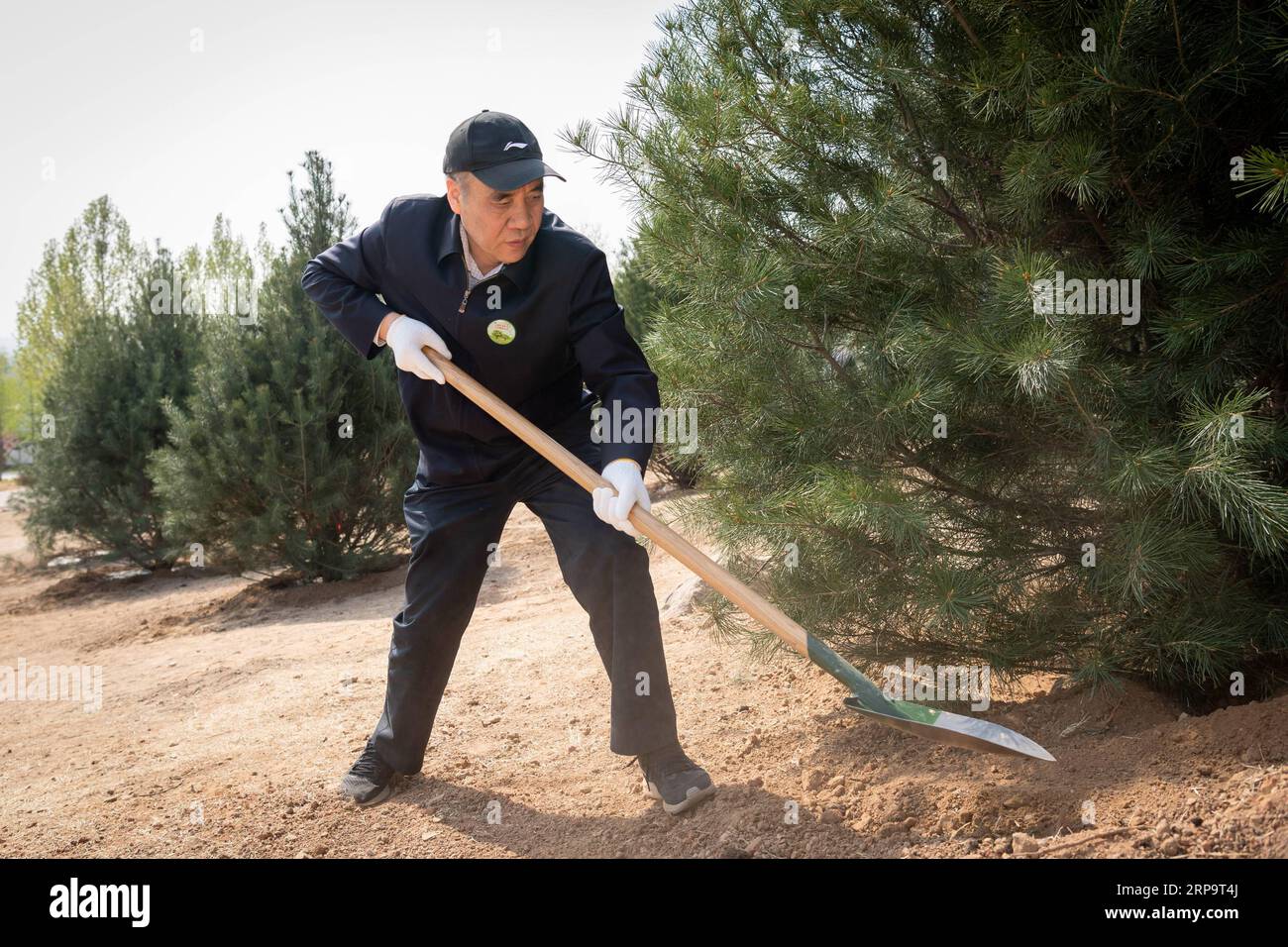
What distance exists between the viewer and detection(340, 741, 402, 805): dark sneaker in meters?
3.08

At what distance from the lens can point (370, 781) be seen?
10.2 ft

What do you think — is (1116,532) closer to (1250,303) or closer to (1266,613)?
(1266,613)

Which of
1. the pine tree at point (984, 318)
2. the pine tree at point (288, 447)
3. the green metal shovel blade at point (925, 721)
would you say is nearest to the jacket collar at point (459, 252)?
the pine tree at point (984, 318)

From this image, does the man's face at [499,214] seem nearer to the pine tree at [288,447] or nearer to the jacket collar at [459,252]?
the jacket collar at [459,252]

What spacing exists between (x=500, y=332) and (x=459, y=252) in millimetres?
287

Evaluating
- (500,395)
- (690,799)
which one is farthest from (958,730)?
(500,395)

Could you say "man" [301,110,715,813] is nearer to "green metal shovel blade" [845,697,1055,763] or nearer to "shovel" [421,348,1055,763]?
"shovel" [421,348,1055,763]

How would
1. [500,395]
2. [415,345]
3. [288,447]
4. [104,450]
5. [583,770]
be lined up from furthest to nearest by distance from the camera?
[104,450] → [288,447] → [583,770] → [500,395] → [415,345]

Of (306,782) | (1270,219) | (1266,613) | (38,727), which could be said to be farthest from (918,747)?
(38,727)

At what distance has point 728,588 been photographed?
8.45 feet

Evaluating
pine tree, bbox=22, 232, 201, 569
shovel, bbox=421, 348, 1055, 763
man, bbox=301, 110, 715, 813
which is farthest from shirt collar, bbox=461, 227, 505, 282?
pine tree, bbox=22, 232, 201, 569

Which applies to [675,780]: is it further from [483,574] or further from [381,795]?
[381,795]

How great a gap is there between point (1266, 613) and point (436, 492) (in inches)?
89.7

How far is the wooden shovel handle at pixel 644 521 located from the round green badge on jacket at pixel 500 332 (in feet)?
0.45
